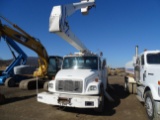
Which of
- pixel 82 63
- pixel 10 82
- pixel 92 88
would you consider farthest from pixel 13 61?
pixel 92 88

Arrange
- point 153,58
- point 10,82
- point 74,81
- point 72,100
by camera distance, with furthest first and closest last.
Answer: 1. point 10,82
2. point 153,58
3. point 74,81
4. point 72,100

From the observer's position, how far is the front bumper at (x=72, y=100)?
6.88m

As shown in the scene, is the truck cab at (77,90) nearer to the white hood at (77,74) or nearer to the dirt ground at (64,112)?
the white hood at (77,74)

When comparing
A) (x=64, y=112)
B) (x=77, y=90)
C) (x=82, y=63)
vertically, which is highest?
(x=82, y=63)

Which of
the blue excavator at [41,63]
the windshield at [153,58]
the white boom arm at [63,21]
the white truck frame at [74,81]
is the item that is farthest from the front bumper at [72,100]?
the blue excavator at [41,63]

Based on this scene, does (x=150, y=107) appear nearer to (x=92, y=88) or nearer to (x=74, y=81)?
(x=92, y=88)

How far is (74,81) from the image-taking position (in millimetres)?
7648

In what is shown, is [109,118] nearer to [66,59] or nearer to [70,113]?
[70,113]

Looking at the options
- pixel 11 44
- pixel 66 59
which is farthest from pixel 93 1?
pixel 11 44

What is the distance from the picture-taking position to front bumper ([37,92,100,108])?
688 cm

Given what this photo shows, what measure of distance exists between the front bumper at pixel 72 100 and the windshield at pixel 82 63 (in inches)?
76.7

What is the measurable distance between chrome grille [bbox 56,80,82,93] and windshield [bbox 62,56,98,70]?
4.83 feet

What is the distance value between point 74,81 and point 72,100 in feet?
2.88

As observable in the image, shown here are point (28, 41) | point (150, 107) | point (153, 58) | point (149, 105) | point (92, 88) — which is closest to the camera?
point (150, 107)
